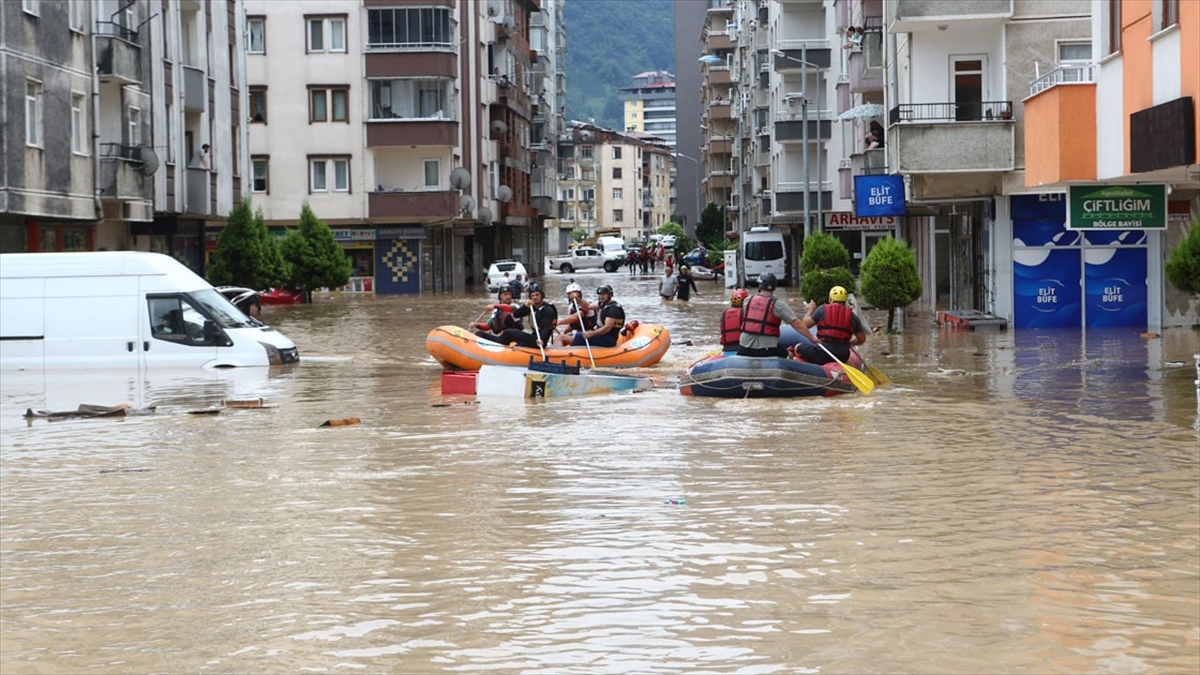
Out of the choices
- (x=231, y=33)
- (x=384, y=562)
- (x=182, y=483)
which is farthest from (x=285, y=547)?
(x=231, y=33)

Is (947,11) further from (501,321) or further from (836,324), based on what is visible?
(836,324)

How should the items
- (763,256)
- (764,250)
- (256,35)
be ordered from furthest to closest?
(764,250), (763,256), (256,35)

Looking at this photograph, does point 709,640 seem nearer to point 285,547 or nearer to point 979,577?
point 979,577

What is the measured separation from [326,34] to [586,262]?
5359 centimetres

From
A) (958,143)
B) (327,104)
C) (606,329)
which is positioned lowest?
(606,329)

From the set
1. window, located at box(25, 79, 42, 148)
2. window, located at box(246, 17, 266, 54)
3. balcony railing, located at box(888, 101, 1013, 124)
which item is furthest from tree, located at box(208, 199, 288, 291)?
balcony railing, located at box(888, 101, 1013, 124)

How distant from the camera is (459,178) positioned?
236 ft

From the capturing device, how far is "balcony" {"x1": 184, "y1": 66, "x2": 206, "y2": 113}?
48438 millimetres

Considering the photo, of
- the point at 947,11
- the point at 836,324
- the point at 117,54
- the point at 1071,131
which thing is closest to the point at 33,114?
the point at 117,54

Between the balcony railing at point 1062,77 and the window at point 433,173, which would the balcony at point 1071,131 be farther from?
the window at point 433,173

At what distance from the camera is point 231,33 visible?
5388 cm

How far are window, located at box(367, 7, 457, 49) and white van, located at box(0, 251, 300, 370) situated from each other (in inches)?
1717

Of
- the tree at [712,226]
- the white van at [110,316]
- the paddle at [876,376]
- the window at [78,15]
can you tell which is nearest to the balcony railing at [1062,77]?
the paddle at [876,376]

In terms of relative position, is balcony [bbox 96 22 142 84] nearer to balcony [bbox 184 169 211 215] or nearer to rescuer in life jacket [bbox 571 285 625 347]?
balcony [bbox 184 169 211 215]
